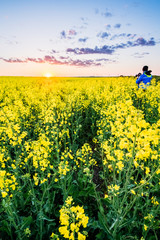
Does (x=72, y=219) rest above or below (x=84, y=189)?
above

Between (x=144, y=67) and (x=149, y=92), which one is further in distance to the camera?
(x=144, y=67)

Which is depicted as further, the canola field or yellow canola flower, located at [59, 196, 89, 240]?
the canola field

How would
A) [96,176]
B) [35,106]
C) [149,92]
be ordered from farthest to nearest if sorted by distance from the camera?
[35,106], [149,92], [96,176]

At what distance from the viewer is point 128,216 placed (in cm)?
276

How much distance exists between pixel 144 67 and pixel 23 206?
334 inches

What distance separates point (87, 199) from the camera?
3.27 meters

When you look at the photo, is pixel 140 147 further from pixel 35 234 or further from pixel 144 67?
pixel 144 67

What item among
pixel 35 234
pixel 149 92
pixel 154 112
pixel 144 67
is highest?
pixel 144 67

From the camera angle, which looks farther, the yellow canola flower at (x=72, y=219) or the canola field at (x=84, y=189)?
the canola field at (x=84, y=189)

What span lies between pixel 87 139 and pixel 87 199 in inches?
109

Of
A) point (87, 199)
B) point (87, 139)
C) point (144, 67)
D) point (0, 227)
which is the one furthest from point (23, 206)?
point (144, 67)

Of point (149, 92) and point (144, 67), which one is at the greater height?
point (144, 67)

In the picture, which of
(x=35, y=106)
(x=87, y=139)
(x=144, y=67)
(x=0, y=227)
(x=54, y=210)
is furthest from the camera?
(x=144, y=67)

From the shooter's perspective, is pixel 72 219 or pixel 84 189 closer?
pixel 72 219
